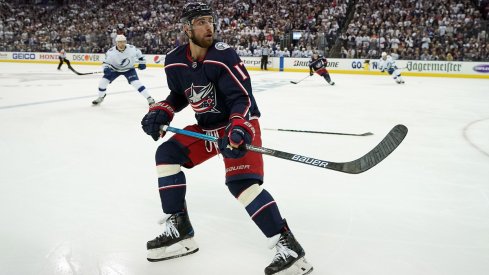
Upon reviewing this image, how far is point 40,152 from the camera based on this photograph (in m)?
4.04

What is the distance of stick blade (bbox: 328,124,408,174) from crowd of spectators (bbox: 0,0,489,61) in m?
13.5

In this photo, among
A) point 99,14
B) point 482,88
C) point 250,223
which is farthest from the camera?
point 99,14

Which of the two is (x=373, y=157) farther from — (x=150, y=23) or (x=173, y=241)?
(x=150, y=23)

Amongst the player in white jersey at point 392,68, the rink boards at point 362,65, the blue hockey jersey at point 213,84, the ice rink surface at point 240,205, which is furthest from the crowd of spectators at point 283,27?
the blue hockey jersey at point 213,84

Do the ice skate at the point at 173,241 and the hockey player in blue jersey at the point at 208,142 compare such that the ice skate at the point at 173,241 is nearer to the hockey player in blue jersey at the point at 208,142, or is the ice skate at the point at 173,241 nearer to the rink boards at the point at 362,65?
the hockey player in blue jersey at the point at 208,142

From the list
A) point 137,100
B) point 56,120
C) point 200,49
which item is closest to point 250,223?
point 200,49

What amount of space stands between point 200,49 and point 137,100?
6.21 metres

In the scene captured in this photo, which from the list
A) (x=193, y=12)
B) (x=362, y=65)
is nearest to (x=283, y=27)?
(x=362, y=65)

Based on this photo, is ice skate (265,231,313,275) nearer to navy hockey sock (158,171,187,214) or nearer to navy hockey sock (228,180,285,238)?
navy hockey sock (228,180,285,238)

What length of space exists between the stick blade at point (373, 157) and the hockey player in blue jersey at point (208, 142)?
0.34m

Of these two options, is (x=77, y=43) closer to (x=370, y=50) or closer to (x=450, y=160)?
(x=370, y=50)

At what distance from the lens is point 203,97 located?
206cm

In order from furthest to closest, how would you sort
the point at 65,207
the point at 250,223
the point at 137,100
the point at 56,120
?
the point at 137,100 < the point at 56,120 < the point at 65,207 < the point at 250,223

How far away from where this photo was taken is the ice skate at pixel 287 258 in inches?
73.5
